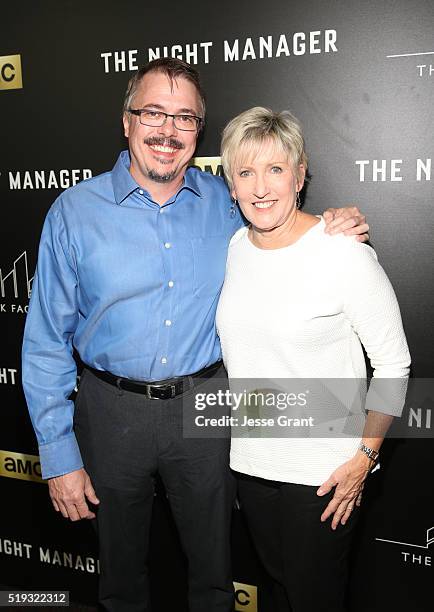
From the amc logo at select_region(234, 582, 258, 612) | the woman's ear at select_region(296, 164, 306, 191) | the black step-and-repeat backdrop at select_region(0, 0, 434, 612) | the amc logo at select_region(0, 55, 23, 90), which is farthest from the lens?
the amc logo at select_region(234, 582, 258, 612)

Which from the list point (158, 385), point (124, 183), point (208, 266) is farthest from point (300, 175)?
point (158, 385)

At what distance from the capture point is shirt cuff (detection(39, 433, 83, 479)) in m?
1.55

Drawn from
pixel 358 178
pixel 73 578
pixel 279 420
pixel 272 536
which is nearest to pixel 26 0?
pixel 358 178

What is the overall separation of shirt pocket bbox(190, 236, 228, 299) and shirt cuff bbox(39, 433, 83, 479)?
49 centimetres

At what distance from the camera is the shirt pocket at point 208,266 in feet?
5.10

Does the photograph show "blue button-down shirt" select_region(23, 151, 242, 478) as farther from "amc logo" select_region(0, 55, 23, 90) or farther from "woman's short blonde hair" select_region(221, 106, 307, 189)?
"amc logo" select_region(0, 55, 23, 90)

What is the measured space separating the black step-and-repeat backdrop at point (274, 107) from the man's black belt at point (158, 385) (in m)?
0.63

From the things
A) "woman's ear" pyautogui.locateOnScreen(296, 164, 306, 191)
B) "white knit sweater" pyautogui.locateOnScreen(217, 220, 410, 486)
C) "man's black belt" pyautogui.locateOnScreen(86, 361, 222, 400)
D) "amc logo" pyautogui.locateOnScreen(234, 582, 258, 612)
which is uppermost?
"woman's ear" pyautogui.locateOnScreen(296, 164, 306, 191)

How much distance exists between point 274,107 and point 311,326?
0.74 m

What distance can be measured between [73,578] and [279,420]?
1382 mm

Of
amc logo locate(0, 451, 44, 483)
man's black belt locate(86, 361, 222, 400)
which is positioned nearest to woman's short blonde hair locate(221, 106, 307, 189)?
man's black belt locate(86, 361, 222, 400)

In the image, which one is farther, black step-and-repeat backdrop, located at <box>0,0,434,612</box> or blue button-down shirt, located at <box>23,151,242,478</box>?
black step-and-repeat backdrop, located at <box>0,0,434,612</box>

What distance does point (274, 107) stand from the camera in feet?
5.77

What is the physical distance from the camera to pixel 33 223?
2123mm
